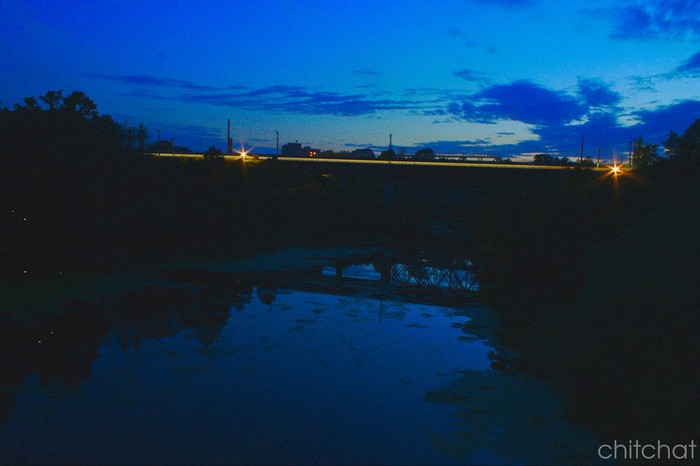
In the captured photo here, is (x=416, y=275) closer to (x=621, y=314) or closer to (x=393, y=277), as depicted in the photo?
(x=393, y=277)

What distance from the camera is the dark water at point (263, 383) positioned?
284 inches

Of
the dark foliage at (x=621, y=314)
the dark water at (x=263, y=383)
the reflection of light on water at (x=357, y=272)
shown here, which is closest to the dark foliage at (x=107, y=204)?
the dark water at (x=263, y=383)

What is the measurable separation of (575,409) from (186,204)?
20895mm

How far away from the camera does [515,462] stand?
692 centimetres

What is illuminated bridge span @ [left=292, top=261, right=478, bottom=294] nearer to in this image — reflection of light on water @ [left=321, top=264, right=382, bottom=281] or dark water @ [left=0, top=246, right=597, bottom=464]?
reflection of light on water @ [left=321, top=264, right=382, bottom=281]

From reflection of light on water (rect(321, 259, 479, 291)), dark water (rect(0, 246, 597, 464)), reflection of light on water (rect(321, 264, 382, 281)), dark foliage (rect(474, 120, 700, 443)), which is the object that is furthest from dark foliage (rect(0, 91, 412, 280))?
dark foliage (rect(474, 120, 700, 443))

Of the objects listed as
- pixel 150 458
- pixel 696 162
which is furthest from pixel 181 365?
pixel 696 162

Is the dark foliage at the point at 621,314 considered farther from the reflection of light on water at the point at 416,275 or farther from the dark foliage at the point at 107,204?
the dark foliage at the point at 107,204

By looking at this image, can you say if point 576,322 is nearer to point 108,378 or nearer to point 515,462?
point 515,462

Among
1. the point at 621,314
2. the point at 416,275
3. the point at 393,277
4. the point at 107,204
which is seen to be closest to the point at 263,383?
the point at 621,314

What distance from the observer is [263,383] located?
9.50m

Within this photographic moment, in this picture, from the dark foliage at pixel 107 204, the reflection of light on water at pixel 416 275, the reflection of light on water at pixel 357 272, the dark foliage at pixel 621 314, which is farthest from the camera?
the reflection of light on water at pixel 357 272

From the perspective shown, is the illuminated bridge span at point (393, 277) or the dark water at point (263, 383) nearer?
the dark water at point (263, 383)

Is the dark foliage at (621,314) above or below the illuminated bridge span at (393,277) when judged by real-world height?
above
